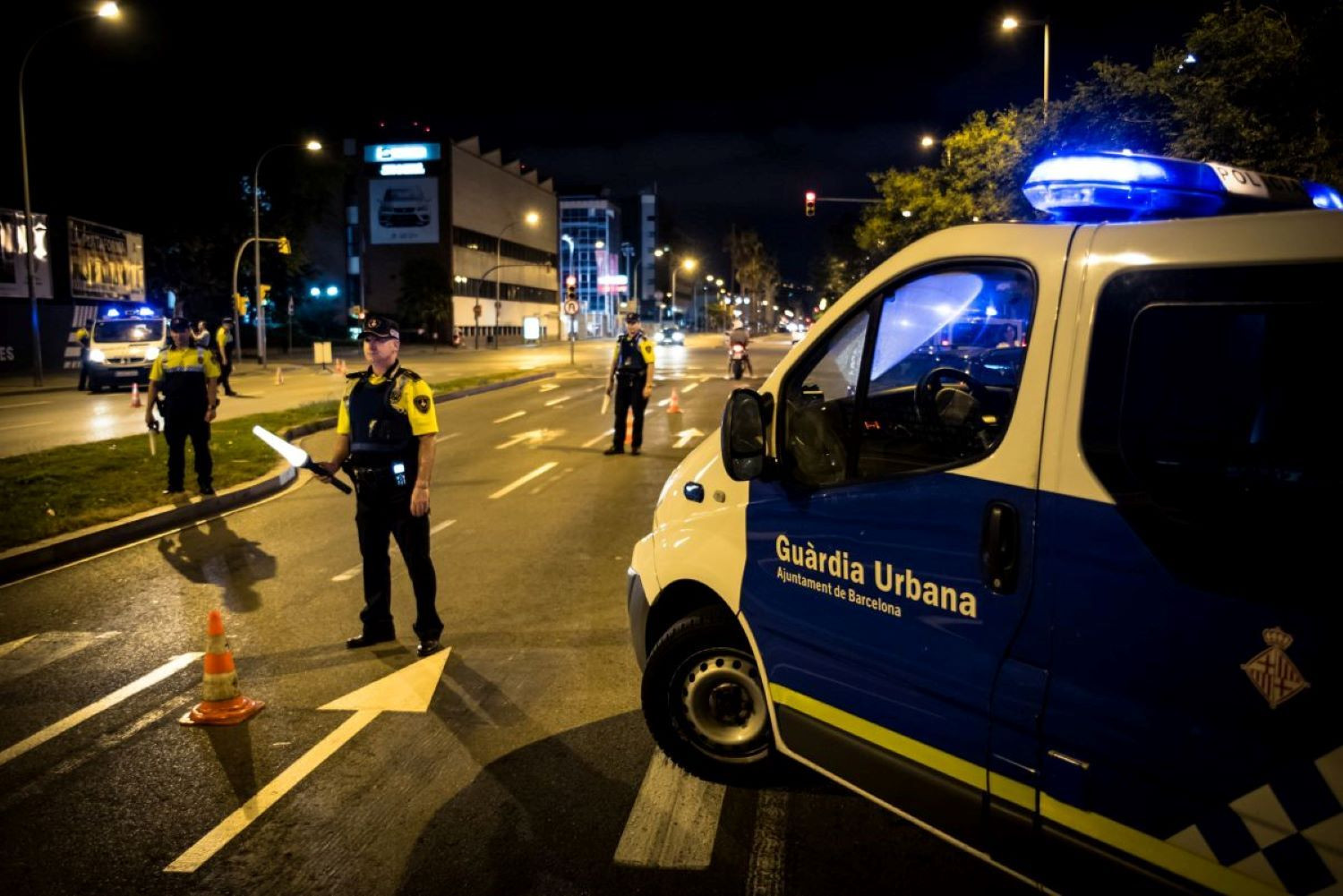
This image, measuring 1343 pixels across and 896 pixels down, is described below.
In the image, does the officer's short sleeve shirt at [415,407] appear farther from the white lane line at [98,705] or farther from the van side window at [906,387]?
the van side window at [906,387]

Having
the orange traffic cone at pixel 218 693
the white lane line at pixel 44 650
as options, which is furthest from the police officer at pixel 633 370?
the orange traffic cone at pixel 218 693

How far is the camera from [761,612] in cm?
374

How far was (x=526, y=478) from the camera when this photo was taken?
12.4m

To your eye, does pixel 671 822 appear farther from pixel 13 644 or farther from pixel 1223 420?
pixel 13 644

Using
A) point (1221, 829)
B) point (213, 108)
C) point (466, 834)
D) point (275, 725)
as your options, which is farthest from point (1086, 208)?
point (213, 108)

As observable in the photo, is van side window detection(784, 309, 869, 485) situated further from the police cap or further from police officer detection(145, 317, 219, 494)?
police officer detection(145, 317, 219, 494)

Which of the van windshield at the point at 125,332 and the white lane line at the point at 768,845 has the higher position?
the van windshield at the point at 125,332

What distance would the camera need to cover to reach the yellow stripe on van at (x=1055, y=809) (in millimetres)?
2395

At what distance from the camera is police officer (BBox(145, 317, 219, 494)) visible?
1005 cm

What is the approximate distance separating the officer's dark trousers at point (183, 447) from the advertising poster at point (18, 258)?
1052 inches

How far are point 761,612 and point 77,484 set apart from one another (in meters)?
10.0

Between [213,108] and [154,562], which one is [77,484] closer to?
[154,562]

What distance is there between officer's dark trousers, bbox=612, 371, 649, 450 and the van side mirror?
9906 millimetres

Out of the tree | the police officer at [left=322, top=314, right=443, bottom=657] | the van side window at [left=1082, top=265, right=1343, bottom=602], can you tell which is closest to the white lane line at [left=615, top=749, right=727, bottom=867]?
the van side window at [left=1082, top=265, right=1343, bottom=602]
